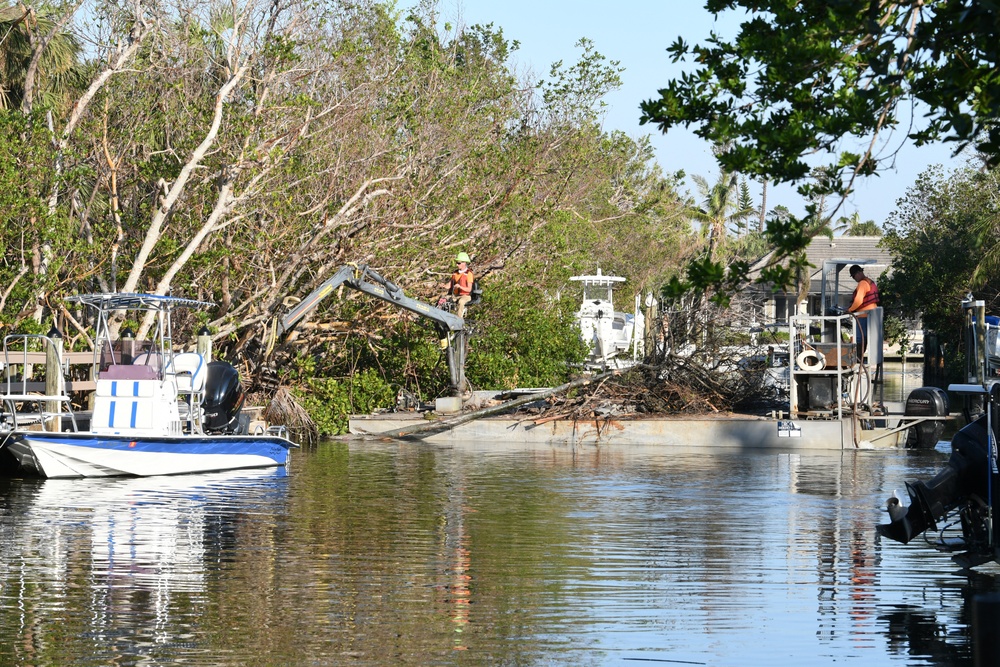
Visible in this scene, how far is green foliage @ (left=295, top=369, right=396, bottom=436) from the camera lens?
2842 centimetres

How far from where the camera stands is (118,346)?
817 inches

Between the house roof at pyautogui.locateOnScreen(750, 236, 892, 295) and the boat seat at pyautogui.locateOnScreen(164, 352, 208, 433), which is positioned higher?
the house roof at pyautogui.locateOnScreen(750, 236, 892, 295)

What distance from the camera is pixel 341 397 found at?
95.0 ft

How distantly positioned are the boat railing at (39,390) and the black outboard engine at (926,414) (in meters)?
13.6

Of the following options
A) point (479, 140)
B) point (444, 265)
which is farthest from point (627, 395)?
point (479, 140)

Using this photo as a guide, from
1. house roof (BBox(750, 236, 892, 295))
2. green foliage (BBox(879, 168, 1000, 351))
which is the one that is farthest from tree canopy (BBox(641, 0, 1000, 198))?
house roof (BBox(750, 236, 892, 295))

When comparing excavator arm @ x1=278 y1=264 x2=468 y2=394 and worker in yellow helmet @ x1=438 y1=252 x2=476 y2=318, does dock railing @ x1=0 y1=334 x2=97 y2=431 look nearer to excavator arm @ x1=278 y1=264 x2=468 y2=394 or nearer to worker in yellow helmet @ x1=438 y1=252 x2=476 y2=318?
excavator arm @ x1=278 y1=264 x2=468 y2=394

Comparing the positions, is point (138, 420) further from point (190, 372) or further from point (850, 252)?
point (850, 252)

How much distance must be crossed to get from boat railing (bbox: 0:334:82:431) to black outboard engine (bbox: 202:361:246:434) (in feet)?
6.21

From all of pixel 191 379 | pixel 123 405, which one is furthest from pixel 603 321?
pixel 123 405

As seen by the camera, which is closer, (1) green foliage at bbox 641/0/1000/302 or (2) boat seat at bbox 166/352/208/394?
(1) green foliage at bbox 641/0/1000/302

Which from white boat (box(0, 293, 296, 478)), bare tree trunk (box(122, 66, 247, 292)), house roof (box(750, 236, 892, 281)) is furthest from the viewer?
house roof (box(750, 236, 892, 281))

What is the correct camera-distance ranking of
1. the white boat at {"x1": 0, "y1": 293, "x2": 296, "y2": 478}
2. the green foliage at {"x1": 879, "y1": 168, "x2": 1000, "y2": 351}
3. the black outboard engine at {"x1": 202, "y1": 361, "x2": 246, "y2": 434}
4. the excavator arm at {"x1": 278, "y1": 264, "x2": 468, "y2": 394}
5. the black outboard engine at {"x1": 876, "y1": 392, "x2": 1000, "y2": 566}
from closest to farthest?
the black outboard engine at {"x1": 876, "y1": 392, "x2": 1000, "y2": 566} < the white boat at {"x1": 0, "y1": 293, "x2": 296, "y2": 478} < the black outboard engine at {"x1": 202, "y1": 361, "x2": 246, "y2": 434} < the excavator arm at {"x1": 278, "y1": 264, "x2": 468, "y2": 394} < the green foliage at {"x1": 879, "y1": 168, "x2": 1000, "y2": 351}

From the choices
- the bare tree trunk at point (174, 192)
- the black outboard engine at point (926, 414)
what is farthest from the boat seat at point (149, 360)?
the black outboard engine at point (926, 414)
